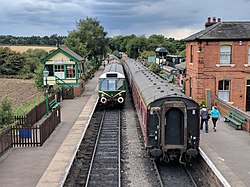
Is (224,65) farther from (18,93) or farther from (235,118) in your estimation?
(18,93)

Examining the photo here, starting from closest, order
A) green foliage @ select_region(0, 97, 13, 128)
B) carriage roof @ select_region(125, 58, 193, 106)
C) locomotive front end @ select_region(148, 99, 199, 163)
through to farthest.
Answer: locomotive front end @ select_region(148, 99, 199, 163)
carriage roof @ select_region(125, 58, 193, 106)
green foliage @ select_region(0, 97, 13, 128)

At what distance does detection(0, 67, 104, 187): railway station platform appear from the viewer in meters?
11.2

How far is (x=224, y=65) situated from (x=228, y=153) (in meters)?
11.0

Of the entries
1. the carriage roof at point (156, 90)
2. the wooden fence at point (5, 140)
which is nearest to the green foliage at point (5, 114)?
the wooden fence at point (5, 140)

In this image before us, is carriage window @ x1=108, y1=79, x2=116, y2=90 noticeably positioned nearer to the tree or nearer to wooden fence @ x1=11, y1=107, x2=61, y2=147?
wooden fence @ x1=11, y1=107, x2=61, y2=147

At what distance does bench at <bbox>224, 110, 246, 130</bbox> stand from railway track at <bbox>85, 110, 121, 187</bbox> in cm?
625

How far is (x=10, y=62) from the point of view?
68.1m

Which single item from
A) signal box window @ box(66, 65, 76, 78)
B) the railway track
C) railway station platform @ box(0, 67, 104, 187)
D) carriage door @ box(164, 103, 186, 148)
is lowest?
the railway track

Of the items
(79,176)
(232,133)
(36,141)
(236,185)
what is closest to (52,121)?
(36,141)

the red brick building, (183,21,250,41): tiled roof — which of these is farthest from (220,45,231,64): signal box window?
(183,21,250,41): tiled roof

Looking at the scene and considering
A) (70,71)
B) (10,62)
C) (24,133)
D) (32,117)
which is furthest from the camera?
(10,62)

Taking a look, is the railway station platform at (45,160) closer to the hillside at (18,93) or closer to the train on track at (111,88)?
the train on track at (111,88)

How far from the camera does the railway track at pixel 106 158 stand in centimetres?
1256

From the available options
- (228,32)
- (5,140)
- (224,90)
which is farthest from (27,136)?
(228,32)
